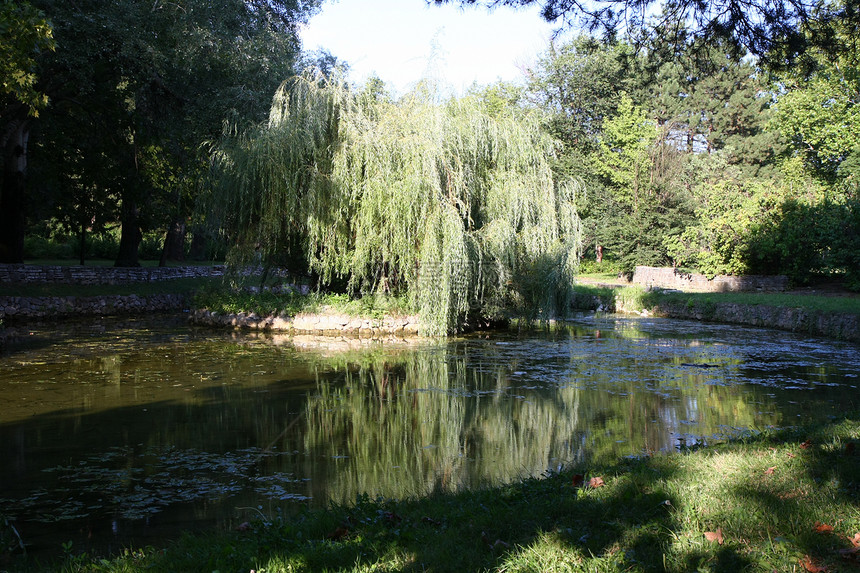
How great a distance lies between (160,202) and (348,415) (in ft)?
64.8

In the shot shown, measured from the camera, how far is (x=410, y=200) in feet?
52.7

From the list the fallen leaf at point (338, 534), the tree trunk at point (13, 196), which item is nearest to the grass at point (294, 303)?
the tree trunk at point (13, 196)

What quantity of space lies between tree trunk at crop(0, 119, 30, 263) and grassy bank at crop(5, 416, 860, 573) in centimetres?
1987

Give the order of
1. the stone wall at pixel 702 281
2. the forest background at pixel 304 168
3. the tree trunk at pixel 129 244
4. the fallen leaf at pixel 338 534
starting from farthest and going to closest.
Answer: the tree trunk at pixel 129 244, the stone wall at pixel 702 281, the forest background at pixel 304 168, the fallen leaf at pixel 338 534

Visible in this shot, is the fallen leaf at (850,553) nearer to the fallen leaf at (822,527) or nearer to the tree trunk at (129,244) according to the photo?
the fallen leaf at (822,527)

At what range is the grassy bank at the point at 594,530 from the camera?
136 inches

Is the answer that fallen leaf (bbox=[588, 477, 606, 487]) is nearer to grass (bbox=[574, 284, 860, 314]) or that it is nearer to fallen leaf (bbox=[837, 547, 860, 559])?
fallen leaf (bbox=[837, 547, 860, 559])

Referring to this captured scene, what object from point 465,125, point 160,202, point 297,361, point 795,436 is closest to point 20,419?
point 297,361

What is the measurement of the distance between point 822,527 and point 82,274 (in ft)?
78.3

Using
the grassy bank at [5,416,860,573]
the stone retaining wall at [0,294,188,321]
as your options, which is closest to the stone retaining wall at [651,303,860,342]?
the grassy bank at [5,416,860,573]

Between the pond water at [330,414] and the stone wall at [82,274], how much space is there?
550 centimetres

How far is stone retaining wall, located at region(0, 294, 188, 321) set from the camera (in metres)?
19.7

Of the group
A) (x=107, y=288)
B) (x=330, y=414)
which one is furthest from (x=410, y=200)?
(x=107, y=288)

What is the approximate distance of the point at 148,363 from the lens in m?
13.0
